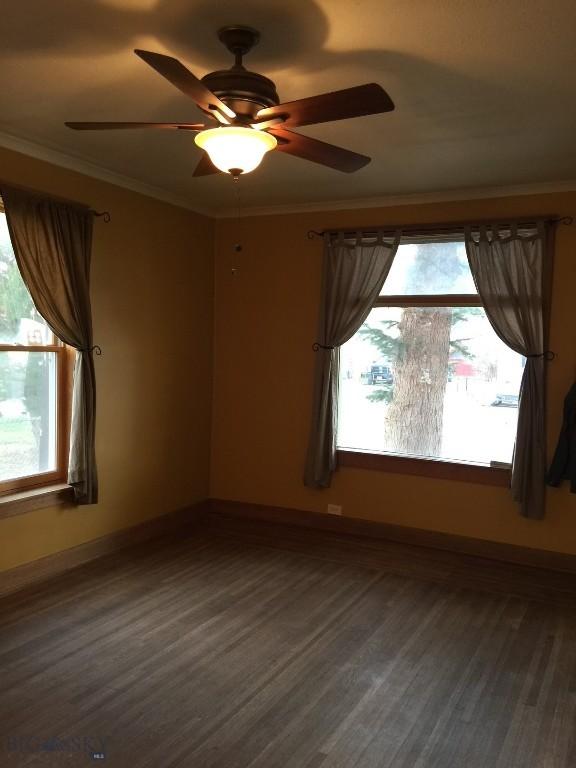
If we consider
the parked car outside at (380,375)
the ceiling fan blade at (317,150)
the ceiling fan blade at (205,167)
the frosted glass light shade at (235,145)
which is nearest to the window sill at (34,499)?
the ceiling fan blade at (205,167)

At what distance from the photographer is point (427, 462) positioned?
4.88m

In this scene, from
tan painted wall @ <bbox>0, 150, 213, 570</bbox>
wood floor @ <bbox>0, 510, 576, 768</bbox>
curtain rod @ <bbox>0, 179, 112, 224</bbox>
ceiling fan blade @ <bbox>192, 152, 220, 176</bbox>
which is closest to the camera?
wood floor @ <bbox>0, 510, 576, 768</bbox>

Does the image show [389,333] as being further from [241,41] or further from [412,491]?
[241,41]

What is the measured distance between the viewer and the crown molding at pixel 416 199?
443 cm

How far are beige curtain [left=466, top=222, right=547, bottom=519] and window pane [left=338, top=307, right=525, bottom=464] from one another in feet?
0.57

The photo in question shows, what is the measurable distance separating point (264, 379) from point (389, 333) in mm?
1191

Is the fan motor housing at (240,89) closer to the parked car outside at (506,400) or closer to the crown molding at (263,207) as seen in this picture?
the crown molding at (263,207)

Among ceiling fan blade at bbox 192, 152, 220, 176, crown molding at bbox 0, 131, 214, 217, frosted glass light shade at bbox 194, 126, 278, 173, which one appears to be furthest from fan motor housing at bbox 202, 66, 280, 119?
crown molding at bbox 0, 131, 214, 217

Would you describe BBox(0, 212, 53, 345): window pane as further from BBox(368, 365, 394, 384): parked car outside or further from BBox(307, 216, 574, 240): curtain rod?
BBox(368, 365, 394, 384): parked car outside

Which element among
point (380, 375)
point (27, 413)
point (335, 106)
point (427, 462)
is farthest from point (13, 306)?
point (427, 462)

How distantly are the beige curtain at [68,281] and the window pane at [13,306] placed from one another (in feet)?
0.44

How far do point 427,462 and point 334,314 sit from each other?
4.54 feet

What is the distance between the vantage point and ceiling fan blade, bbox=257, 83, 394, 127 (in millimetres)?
2076

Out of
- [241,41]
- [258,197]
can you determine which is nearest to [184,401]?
[258,197]
